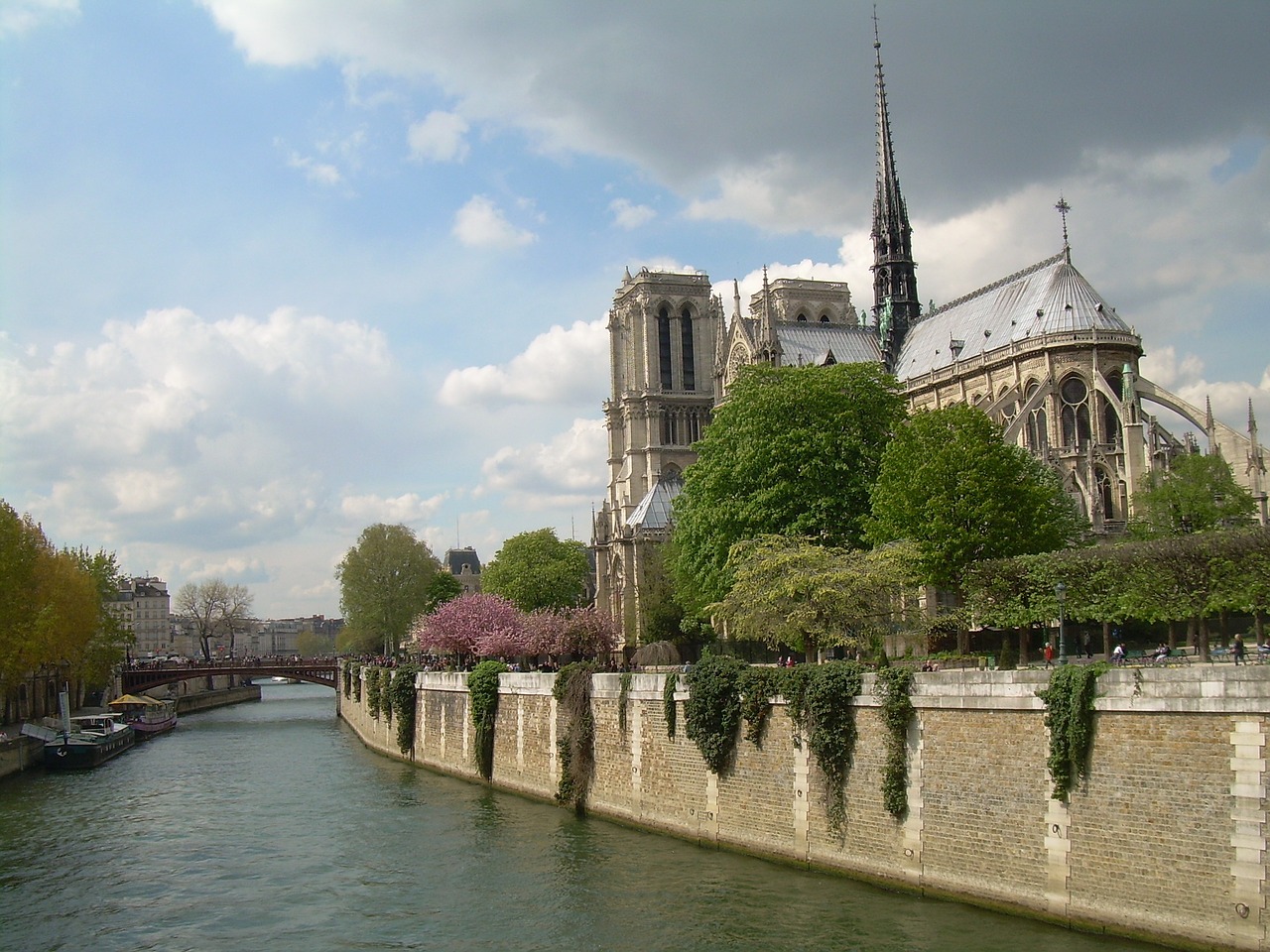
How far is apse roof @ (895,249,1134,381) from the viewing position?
62562 millimetres

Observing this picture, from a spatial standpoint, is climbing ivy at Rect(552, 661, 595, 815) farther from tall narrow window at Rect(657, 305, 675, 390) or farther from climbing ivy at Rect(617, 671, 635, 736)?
tall narrow window at Rect(657, 305, 675, 390)

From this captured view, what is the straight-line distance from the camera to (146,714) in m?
67.5

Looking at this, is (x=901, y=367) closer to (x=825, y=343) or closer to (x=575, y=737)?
(x=825, y=343)

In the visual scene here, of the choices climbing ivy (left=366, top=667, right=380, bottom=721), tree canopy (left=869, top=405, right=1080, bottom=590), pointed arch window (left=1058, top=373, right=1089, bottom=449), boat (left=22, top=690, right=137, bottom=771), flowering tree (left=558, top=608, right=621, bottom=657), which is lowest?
boat (left=22, top=690, right=137, bottom=771)

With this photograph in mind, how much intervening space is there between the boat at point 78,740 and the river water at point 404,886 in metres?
6.44

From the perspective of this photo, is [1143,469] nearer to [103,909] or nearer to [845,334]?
[845,334]

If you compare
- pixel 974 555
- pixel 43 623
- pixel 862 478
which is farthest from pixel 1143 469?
pixel 43 623

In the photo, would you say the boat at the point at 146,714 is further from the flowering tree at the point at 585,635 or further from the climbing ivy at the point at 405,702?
the flowering tree at the point at 585,635

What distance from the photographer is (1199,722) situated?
17.9m

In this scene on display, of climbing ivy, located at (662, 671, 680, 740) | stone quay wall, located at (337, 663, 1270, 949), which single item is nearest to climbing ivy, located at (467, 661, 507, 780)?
climbing ivy, located at (662, 671, 680, 740)

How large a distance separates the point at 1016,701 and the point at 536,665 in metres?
42.7

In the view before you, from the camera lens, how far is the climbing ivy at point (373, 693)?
5607cm

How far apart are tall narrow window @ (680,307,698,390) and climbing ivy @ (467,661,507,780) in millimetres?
58696

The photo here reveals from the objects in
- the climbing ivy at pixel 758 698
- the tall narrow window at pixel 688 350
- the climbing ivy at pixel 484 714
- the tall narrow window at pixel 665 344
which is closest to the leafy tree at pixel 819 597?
the climbing ivy at pixel 758 698
